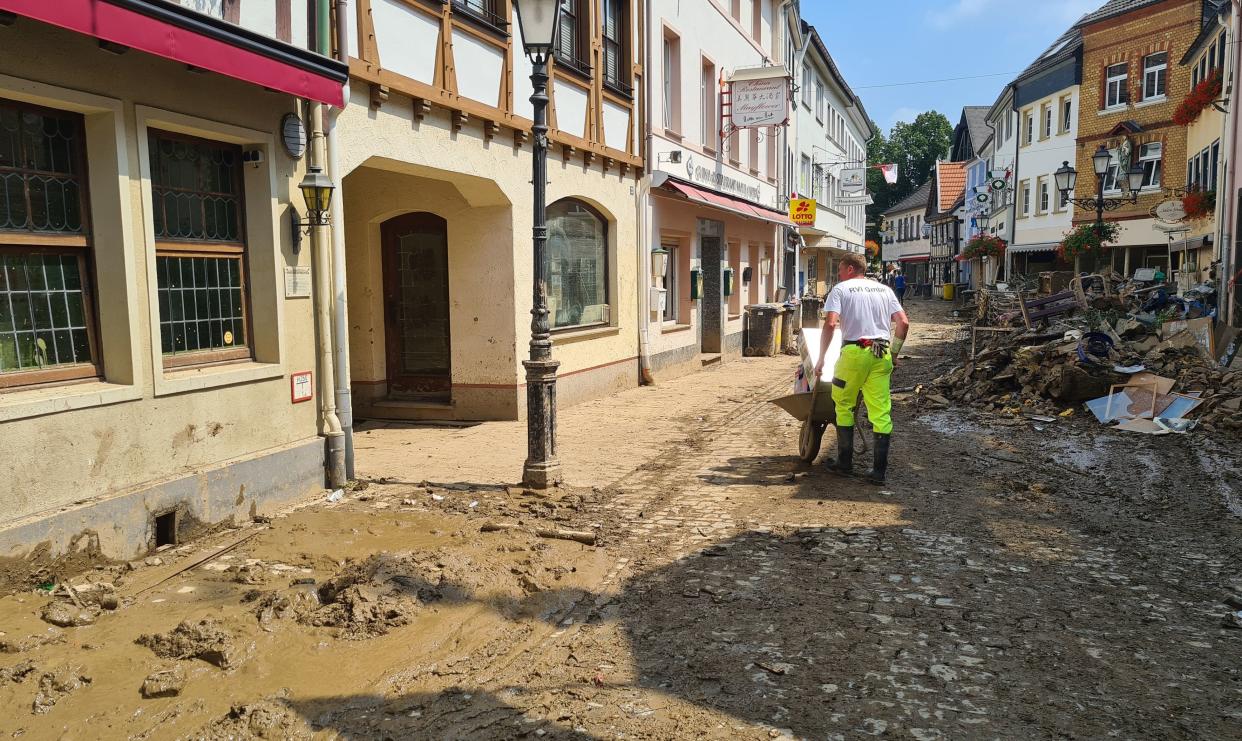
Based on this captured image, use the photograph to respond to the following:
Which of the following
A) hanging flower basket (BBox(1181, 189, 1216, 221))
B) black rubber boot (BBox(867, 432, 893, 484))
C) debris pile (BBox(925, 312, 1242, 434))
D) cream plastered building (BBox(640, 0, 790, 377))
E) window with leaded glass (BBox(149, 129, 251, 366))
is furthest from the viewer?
hanging flower basket (BBox(1181, 189, 1216, 221))

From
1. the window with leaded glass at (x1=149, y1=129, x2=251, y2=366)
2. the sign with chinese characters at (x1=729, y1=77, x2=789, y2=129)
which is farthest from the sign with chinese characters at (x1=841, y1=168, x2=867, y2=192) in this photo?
the window with leaded glass at (x1=149, y1=129, x2=251, y2=366)

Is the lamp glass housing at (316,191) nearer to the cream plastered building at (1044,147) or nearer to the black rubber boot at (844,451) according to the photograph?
the black rubber boot at (844,451)

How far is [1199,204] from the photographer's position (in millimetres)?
19062

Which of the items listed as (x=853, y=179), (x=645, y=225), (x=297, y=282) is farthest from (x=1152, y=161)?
(x=297, y=282)

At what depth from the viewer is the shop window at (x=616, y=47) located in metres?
12.9

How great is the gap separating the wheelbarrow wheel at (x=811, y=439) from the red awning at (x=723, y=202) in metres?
7.15

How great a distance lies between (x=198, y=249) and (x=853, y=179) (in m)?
30.5

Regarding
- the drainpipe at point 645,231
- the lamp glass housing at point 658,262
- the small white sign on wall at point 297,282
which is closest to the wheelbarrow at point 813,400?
the small white sign on wall at point 297,282

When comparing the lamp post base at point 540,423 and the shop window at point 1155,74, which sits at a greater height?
the shop window at point 1155,74

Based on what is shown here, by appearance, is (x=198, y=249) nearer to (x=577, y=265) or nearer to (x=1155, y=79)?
(x=577, y=265)

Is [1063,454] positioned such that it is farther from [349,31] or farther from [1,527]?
[1,527]

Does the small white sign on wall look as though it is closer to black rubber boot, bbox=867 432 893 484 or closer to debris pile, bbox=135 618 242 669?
debris pile, bbox=135 618 242 669

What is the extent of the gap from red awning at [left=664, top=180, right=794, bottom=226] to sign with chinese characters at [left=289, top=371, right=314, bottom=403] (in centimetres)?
859

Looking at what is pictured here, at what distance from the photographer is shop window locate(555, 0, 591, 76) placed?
1154 centimetres
